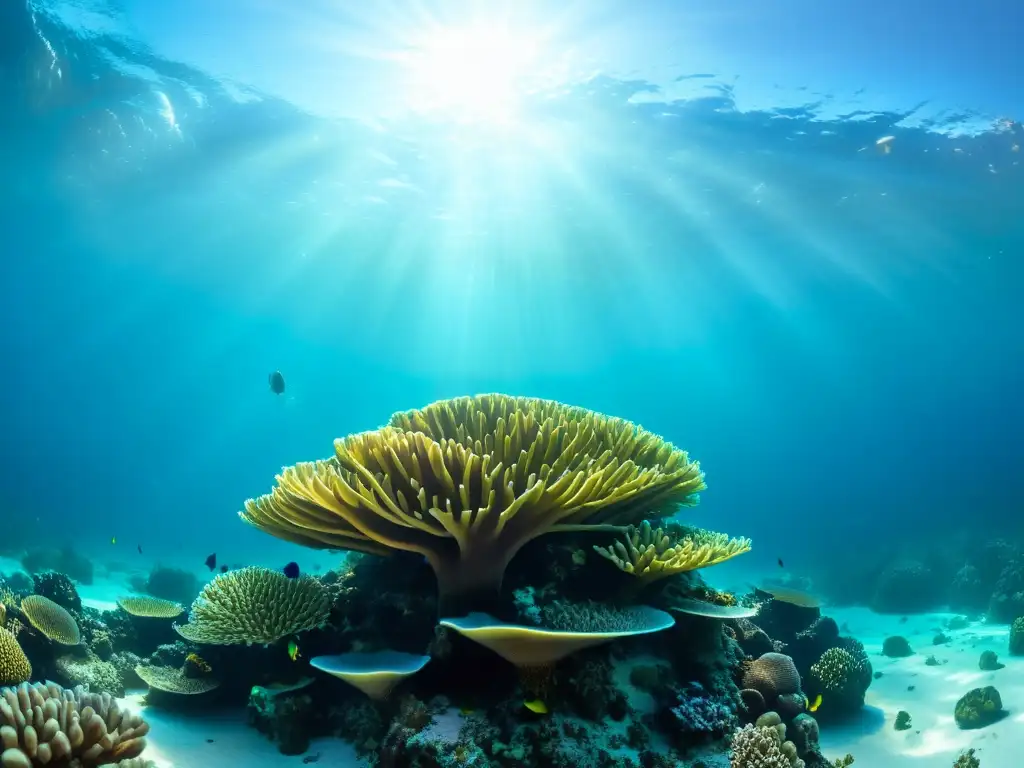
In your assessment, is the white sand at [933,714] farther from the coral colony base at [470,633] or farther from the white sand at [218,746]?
the white sand at [218,746]

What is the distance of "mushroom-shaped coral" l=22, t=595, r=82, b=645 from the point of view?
5875 mm

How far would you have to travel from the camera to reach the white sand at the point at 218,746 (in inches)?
174

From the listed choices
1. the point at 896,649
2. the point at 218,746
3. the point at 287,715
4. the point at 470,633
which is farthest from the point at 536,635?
the point at 896,649

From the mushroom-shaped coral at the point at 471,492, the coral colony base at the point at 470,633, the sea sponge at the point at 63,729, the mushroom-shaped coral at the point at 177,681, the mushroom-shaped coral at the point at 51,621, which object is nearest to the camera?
the sea sponge at the point at 63,729

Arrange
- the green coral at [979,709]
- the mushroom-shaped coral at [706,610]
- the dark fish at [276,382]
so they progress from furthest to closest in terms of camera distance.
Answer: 1. the dark fish at [276,382]
2. the green coral at [979,709]
3. the mushroom-shaped coral at [706,610]

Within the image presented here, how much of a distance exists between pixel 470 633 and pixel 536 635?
417 mm

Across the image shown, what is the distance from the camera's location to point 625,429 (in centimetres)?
529

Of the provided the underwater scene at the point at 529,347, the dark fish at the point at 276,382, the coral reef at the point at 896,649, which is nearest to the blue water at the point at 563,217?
the underwater scene at the point at 529,347

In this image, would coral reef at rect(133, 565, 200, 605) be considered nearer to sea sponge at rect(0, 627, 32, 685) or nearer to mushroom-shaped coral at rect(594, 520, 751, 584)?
sea sponge at rect(0, 627, 32, 685)

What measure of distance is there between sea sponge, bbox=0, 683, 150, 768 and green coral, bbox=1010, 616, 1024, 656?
1418 cm

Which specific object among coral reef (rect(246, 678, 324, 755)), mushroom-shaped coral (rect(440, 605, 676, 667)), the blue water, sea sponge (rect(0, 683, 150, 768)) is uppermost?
the blue water

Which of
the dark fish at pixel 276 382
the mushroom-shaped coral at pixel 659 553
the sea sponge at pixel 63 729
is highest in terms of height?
the dark fish at pixel 276 382

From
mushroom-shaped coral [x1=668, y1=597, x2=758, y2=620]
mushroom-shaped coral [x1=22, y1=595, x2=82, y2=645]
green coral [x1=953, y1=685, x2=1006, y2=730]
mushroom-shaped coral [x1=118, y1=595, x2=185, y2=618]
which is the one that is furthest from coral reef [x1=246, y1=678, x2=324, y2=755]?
green coral [x1=953, y1=685, x2=1006, y2=730]

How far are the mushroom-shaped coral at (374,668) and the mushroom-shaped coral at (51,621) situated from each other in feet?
11.3
